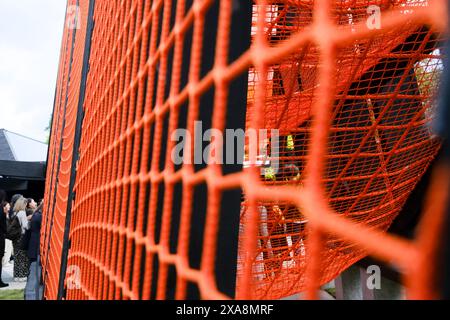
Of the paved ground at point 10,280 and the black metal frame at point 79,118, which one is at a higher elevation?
the black metal frame at point 79,118

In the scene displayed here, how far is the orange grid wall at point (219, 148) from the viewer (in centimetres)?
33

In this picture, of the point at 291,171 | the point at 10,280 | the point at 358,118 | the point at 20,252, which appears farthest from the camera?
the point at 10,280

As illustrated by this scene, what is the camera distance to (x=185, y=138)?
2.16 ft

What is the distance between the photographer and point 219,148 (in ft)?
1.80

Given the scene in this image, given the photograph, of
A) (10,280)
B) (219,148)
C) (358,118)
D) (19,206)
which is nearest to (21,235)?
(19,206)

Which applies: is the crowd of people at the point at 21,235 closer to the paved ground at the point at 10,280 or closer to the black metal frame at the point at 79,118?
the paved ground at the point at 10,280

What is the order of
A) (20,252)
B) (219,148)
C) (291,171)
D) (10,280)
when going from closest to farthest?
1. (219,148)
2. (291,171)
3. (20,252)
4. (10,280)

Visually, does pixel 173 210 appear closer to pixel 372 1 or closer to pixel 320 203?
pixel 320 203

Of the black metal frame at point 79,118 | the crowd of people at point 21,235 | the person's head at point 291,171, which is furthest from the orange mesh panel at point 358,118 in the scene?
the crowd of people at point 21,235

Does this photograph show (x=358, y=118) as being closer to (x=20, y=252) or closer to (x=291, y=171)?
(x=291, y=171)

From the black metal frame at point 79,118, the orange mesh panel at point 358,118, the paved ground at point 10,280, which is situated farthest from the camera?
the paved ground at point 10,280

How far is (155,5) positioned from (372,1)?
940mm

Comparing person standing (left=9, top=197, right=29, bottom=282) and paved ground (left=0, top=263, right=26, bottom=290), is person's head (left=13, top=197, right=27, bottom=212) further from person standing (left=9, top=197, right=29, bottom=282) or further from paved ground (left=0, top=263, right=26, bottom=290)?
paved ground (left=0, top=263, right=26, bottom=290)

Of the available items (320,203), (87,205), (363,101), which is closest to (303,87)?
(363,101)
